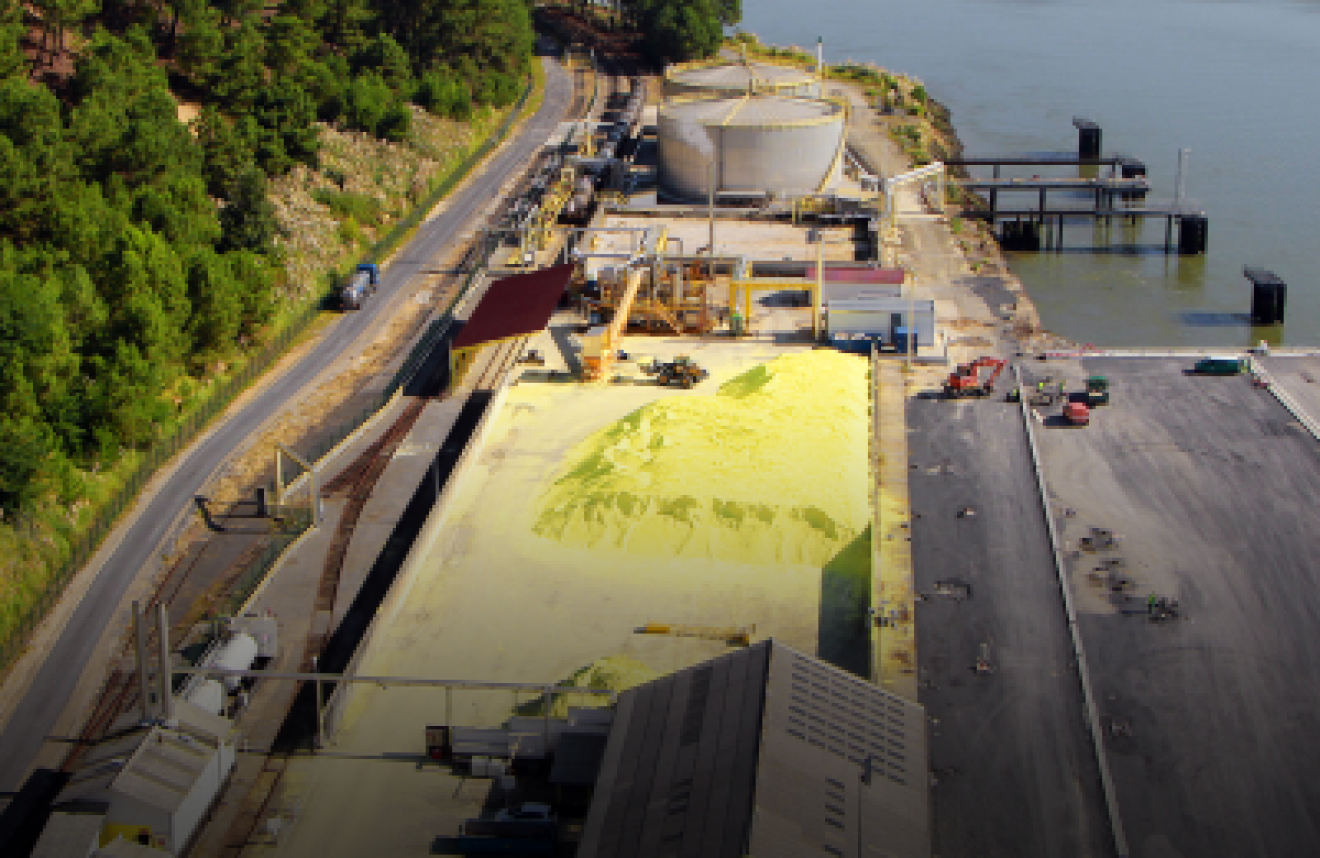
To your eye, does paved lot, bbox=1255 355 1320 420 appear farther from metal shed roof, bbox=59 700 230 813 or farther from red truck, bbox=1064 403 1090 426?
metal shed roof, bbox=59 700 230 813

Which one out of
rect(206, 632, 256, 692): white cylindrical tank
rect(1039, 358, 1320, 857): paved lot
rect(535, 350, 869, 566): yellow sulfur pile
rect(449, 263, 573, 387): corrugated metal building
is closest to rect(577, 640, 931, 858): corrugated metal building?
rect(1039, 358, 1320, 857): paved lot

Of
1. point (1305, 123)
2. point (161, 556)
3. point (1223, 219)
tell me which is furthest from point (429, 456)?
point (1305, 123)

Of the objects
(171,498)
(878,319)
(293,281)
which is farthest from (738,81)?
(171,498)

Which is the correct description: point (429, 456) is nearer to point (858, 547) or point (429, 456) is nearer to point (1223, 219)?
point (858, 547)

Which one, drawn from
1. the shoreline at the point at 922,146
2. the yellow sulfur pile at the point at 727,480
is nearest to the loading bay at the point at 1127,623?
the yellow sulfur pile at the point at 727,480

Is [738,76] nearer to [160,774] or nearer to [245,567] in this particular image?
[245,567]

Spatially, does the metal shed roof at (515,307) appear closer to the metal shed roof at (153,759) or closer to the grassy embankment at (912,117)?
the grassy embankment at (912,117)
